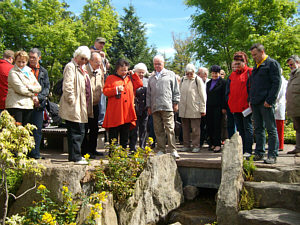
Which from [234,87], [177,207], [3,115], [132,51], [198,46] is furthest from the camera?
[132,51]

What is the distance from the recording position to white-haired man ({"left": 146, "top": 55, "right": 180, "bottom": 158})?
5.36 meters

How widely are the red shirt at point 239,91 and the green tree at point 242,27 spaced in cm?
893

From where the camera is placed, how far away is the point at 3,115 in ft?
10.9

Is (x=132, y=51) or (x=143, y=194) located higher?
(x=132, y=51)

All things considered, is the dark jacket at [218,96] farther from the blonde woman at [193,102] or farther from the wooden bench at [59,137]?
the wooden bench at [59,137]

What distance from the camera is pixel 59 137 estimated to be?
277 inches

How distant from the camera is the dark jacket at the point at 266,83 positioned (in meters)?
4.63

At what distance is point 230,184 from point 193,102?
2.67 m

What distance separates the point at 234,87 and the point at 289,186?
91.8 inches

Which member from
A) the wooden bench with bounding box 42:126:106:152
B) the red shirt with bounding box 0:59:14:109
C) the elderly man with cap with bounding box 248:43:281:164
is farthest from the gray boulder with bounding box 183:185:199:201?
the red shirt with bounding box 0:59:14:109

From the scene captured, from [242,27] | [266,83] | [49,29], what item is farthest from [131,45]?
[266,83]

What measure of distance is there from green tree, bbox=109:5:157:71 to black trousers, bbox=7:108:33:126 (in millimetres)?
19976

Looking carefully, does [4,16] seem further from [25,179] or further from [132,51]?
[25,179]

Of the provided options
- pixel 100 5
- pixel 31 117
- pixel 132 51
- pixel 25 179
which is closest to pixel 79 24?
pixel 100 5
